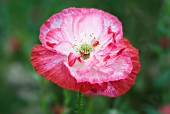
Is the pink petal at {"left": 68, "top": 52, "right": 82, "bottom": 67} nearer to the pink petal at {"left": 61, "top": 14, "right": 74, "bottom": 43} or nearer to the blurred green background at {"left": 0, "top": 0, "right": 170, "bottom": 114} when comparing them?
the pink petal at {"left": 61, "top": 14, "right": 74, "bottom": 43}

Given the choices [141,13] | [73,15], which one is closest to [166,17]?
[141,13]

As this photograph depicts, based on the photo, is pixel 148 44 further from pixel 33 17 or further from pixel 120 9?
pixel 33 17

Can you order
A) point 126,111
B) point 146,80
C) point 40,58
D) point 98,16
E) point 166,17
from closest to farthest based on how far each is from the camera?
point 40,58
point 98,16
point 126,111
point 166,17
point 146,80

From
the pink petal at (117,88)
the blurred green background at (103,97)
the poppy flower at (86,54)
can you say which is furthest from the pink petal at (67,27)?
the blurred green background at (103,97)

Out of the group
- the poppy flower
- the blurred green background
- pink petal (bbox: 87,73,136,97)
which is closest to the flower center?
the poppy flower

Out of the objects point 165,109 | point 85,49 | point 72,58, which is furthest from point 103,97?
point 72,58

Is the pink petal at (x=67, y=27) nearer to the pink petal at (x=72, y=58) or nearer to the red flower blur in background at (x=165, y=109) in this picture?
the pink petal at (x=72, y=58)

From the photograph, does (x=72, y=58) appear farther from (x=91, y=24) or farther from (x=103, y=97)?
(x=103, y=97)
